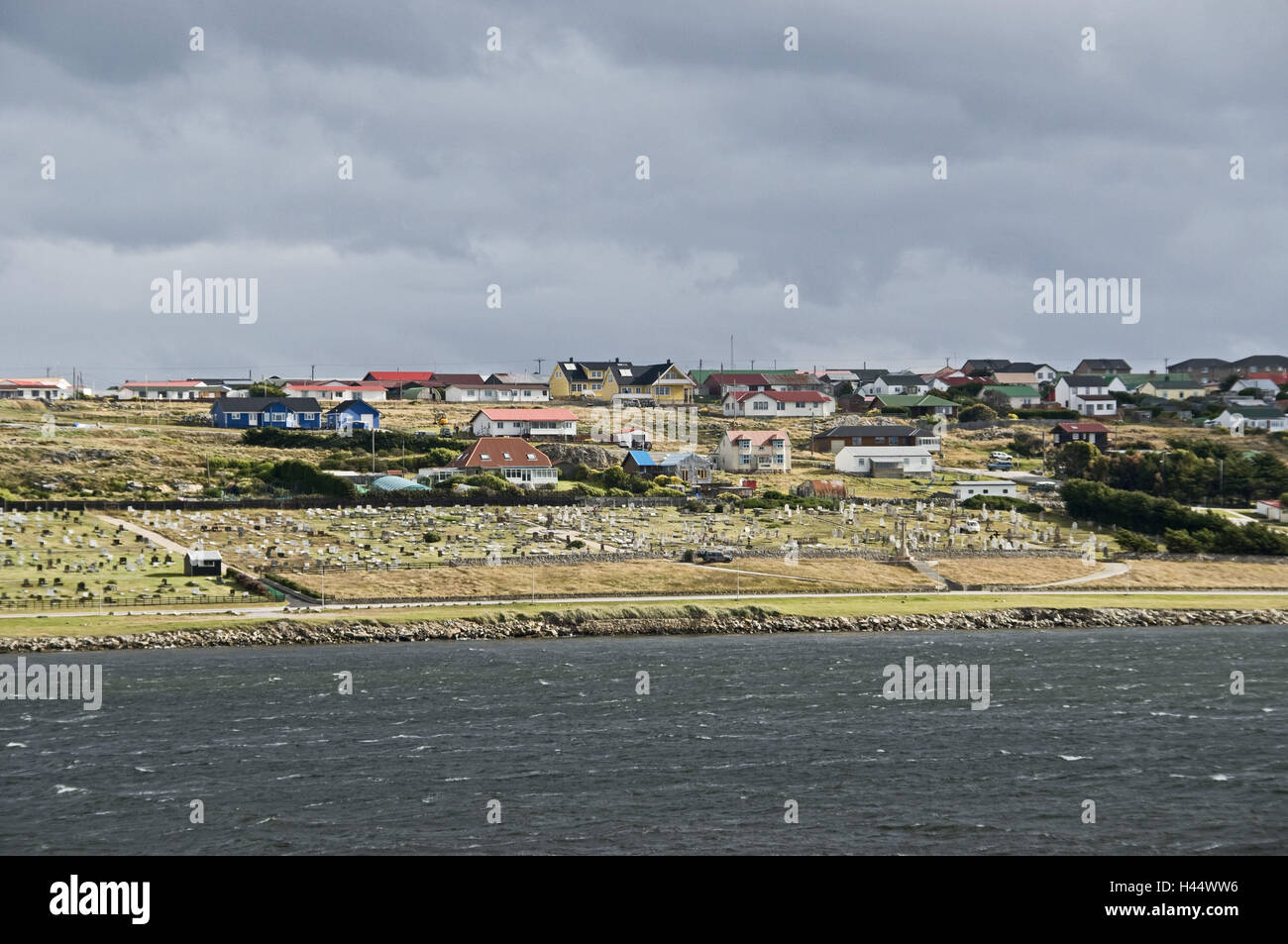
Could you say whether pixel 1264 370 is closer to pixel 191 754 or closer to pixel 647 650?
pixel 647 650

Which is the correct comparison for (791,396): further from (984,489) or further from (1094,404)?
(984,489)

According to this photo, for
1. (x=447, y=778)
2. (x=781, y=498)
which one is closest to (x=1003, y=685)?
(x=447, y=778)

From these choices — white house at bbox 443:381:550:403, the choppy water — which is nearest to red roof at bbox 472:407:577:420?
white house at bbox 443:381:550:403

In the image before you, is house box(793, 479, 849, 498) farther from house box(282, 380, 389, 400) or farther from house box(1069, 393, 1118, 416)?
house box(282, 380, 389, 400)

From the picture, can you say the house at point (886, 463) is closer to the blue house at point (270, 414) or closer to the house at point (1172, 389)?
the blue house at point (270, 414)

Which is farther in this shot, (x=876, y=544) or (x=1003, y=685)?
(x=876, y=544)

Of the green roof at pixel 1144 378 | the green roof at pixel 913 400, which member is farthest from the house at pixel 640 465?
the green roof at pixel 1144 378

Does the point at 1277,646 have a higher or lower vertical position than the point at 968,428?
lower
